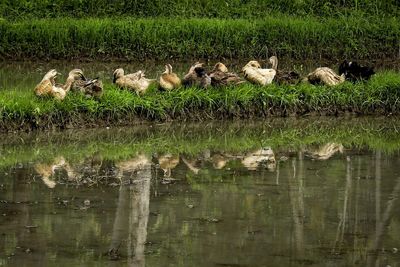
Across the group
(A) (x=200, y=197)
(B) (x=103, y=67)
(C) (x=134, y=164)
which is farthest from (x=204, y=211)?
(B) (x=103, y=67)

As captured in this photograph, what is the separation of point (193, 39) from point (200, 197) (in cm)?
1337

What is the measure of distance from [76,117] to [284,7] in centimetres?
1317

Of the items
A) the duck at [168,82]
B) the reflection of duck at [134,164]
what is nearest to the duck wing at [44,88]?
the duck at [168,82]

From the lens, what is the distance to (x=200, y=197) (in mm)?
12406

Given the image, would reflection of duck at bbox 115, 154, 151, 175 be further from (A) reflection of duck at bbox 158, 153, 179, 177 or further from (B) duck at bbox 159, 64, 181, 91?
(B) duck at bbox 159, 64, 181, 91

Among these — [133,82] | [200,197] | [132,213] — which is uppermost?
[133,82]

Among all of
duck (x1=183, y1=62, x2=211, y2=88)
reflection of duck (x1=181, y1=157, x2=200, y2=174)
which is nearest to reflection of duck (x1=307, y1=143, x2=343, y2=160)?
reflection of duck (x1=181, y1=157, x2=200, y2=174)

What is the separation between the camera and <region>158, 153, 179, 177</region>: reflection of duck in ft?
45.7

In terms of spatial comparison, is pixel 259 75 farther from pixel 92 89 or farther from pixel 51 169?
pixel 51 169

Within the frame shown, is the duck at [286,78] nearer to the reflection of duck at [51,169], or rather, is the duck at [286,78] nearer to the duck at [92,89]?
the duck at [92,89]

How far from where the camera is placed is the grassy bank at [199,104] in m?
16.3

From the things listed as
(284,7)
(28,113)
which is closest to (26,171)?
(28,113)

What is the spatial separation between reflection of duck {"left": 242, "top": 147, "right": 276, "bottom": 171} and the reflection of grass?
256mm

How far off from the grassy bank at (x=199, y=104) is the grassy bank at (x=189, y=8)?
910 cm
